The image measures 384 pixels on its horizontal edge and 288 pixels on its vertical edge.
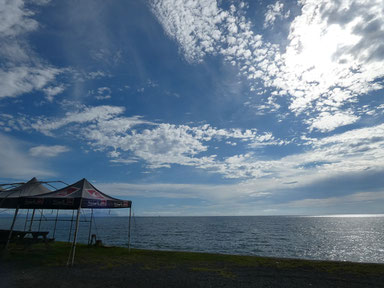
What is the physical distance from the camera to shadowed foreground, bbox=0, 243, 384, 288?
31.4ft

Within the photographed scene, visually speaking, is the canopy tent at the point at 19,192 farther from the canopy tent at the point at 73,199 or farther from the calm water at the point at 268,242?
the calm water at the point at 268,242

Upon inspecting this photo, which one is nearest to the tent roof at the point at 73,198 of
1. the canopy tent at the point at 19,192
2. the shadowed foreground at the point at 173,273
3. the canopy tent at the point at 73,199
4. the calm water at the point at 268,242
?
the canopy tent at the point at 73,199

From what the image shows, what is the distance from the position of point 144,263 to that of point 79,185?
6.41 meters

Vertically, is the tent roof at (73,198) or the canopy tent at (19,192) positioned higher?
the canopy tent at (19,192)

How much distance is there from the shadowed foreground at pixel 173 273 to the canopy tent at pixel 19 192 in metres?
3.88

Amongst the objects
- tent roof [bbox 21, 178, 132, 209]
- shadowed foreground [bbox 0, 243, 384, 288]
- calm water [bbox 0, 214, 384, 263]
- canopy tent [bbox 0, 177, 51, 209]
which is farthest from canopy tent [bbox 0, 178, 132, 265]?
calm water [bbox 0, 214, 384, 263]

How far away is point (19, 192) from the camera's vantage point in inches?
716

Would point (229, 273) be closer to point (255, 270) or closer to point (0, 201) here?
point (255, 270)

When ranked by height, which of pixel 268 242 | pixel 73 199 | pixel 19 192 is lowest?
pixel 268 242

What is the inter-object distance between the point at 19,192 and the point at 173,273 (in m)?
15.0

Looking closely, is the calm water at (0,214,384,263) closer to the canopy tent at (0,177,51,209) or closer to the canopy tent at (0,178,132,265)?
the canopy tent at (0,177,51,209)

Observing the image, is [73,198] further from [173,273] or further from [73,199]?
[173,273]

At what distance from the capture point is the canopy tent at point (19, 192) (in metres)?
16.9

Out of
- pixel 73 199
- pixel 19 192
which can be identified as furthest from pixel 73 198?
pixel 19 192
